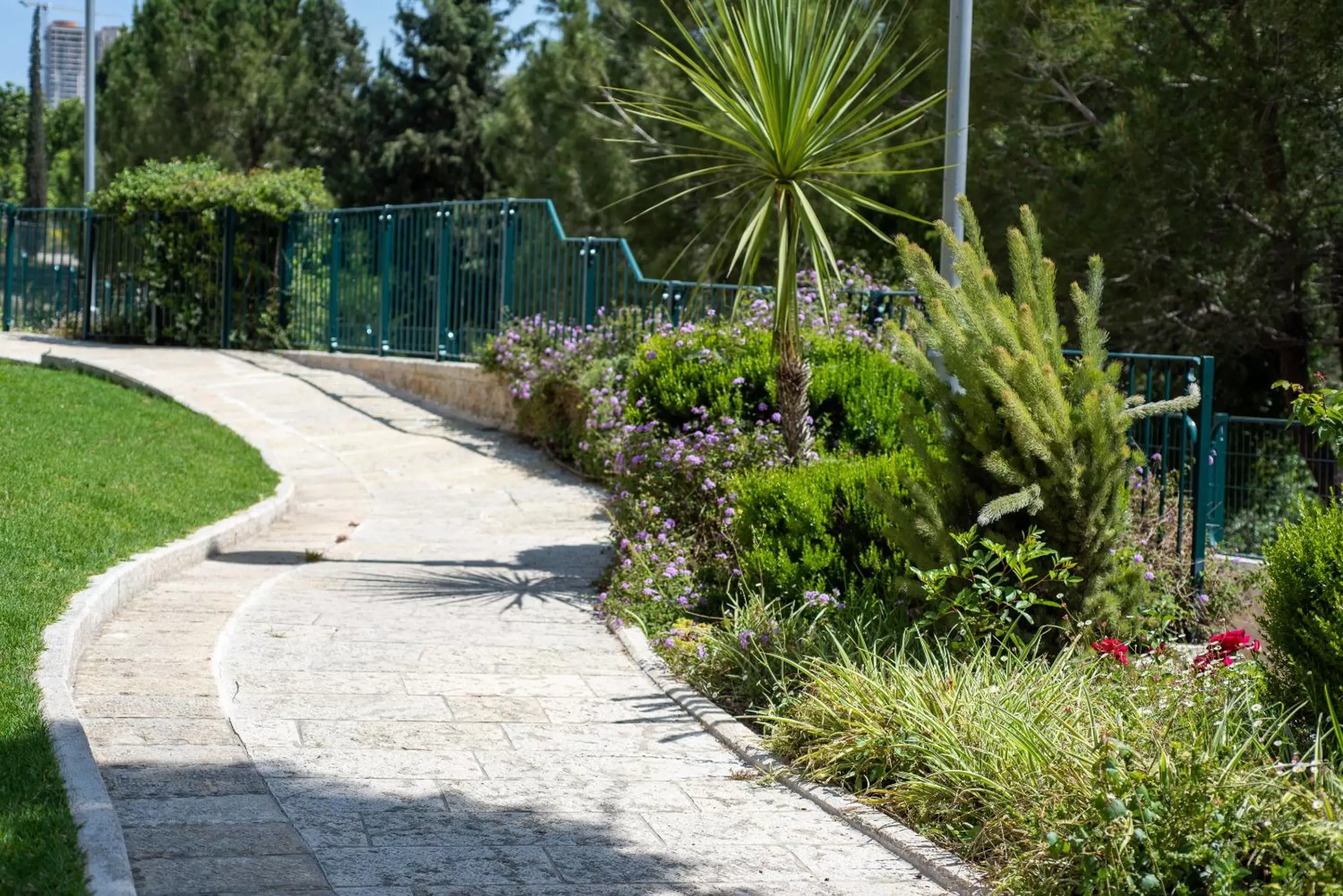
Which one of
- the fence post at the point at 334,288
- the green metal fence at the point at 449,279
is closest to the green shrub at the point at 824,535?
the green metal fence at the point at 449,279

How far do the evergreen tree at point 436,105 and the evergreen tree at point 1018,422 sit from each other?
34283 mm

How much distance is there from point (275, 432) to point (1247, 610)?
364 inches

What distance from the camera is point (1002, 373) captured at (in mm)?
6066

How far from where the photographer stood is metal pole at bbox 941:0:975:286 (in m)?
7.96

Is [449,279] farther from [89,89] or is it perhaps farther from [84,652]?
[89,89]

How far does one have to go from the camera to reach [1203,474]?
27.5 feet

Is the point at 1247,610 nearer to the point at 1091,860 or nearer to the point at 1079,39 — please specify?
the point at 1091,860

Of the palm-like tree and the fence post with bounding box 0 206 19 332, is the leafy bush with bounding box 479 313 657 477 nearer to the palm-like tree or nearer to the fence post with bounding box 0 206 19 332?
the palm-like tree

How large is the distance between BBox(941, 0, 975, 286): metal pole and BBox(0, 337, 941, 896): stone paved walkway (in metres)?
3.05

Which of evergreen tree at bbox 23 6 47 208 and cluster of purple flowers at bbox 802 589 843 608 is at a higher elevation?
evergreen tree at bbox 23 6 47 208

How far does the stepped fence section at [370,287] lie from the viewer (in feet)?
44.5

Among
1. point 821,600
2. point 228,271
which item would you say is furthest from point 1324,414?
point 228,271

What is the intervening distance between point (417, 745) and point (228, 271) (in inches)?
553

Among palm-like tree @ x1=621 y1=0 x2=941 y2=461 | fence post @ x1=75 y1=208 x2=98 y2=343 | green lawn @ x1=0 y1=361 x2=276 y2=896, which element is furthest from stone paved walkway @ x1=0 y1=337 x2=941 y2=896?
fence post @ x1=75 y1=208 x2=98 y2=343
